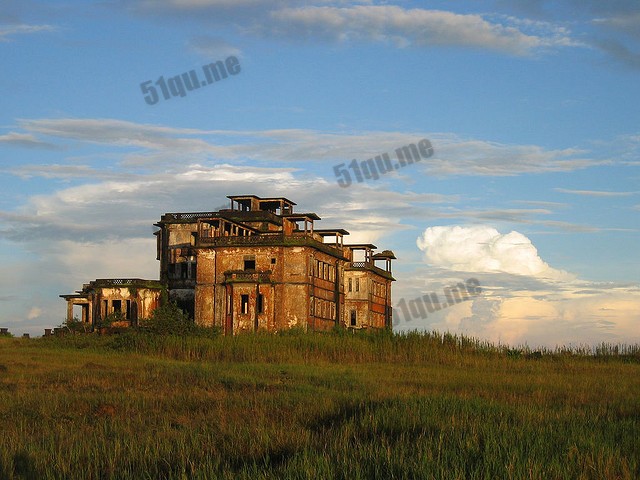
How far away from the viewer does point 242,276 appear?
5472 centimetres

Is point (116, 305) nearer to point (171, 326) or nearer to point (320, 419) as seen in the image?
point (171, 326)

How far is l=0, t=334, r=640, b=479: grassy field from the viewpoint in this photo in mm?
10867

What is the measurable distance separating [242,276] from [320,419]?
38572 millimetres

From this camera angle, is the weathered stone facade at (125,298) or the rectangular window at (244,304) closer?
the rectangular window at (244,304)

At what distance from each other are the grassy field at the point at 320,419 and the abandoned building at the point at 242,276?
63.1 feet

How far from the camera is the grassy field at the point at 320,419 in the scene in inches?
428

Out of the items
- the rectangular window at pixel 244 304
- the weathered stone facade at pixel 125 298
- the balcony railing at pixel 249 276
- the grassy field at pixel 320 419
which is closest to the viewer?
the grassy field at pixel 320 419

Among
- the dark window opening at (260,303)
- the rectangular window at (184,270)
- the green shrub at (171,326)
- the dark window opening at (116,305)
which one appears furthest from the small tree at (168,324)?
the rectangular window at (184,270)

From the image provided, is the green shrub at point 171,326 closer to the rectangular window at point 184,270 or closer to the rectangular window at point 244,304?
the rectangular window at point 244,304

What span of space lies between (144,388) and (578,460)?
558 inches

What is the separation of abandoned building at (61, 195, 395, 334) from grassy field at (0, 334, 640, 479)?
63.1ft

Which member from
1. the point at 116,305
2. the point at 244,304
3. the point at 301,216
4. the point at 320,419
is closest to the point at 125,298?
the point at 116,305

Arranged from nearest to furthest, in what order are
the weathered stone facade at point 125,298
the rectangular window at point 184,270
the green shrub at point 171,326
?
1. the green shrub at point 171,326
2. the weathered stone facade at point 125,298
3. the rectangular window at point 184,270

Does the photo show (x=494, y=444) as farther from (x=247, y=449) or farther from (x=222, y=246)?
(x=222, y=246)
